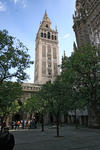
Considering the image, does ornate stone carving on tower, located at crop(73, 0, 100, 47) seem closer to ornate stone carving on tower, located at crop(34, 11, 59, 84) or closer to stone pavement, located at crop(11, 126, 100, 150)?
stone pavement, located at crop(11, 126, 100, 150)

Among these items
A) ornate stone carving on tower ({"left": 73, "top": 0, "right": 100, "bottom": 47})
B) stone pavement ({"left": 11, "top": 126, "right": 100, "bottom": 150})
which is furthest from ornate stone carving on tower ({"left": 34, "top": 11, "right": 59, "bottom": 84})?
stone pavement ({"left": 11, "top": 126, "right": 100, "bottom": 150})

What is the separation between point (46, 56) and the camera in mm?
75938

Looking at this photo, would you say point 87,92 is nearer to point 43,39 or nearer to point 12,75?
point 12,75

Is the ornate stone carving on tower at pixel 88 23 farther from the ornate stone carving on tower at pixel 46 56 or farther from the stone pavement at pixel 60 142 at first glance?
the ornate stone carving on tower at pixel 46 56

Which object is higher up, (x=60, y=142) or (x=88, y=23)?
(x=88, y=23)

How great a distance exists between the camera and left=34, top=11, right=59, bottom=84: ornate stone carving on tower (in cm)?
7144

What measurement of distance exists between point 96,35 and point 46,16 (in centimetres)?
7896

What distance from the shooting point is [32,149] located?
8180 millimetres

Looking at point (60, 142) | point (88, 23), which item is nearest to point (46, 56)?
point (88, 23)

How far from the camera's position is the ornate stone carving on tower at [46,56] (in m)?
71.4

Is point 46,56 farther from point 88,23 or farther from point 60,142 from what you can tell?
point 60,142

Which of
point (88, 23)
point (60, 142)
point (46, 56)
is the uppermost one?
point (46, 56)

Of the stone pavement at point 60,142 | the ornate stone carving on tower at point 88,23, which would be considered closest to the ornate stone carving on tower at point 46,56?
the ornate stone carving on tower at point 88,23

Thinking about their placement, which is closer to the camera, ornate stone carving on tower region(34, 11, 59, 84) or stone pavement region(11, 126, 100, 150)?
stone pavement region(11, 126, 100, 150)
